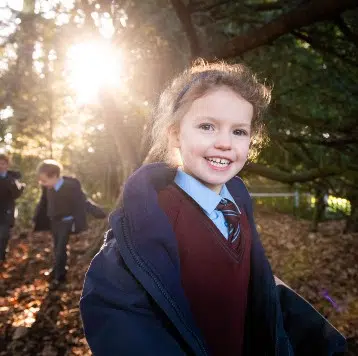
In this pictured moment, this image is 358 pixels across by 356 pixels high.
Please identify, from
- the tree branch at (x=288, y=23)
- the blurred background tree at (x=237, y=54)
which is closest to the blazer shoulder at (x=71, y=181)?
the blurred background tree at (x=237, y=54)

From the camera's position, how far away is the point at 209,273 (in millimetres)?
1418

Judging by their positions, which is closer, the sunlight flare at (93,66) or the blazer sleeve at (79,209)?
the sunlight flare at (93,66)

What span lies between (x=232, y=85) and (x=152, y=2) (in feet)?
11.0

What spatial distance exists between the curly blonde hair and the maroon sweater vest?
1.17 ft

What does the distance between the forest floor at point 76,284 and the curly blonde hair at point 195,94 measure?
3.14 metres

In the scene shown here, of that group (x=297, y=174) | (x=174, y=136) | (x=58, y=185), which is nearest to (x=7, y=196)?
(x=58, y=185)

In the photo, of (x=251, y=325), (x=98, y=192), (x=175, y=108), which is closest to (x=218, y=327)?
(x=251, y=325)

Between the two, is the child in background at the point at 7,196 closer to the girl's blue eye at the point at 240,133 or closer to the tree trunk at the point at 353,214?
the tree trunk at the point at 353,214

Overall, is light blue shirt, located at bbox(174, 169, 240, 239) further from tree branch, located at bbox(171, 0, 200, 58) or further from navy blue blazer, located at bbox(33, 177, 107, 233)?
navy blue blazer, located at bbox(33, 177, 107, 233)

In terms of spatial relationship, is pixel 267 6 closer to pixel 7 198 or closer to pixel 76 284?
pixel 76 284

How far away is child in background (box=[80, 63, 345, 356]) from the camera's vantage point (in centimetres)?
122

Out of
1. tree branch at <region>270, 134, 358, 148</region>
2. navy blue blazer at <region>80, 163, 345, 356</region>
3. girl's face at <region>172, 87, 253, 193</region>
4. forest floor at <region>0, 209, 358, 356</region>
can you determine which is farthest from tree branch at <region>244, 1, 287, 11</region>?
navy blue blazer at <region>80, 163, 345, 356</region>

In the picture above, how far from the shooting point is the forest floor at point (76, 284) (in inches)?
175

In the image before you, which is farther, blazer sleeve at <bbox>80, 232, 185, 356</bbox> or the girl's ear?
the girl's ear
